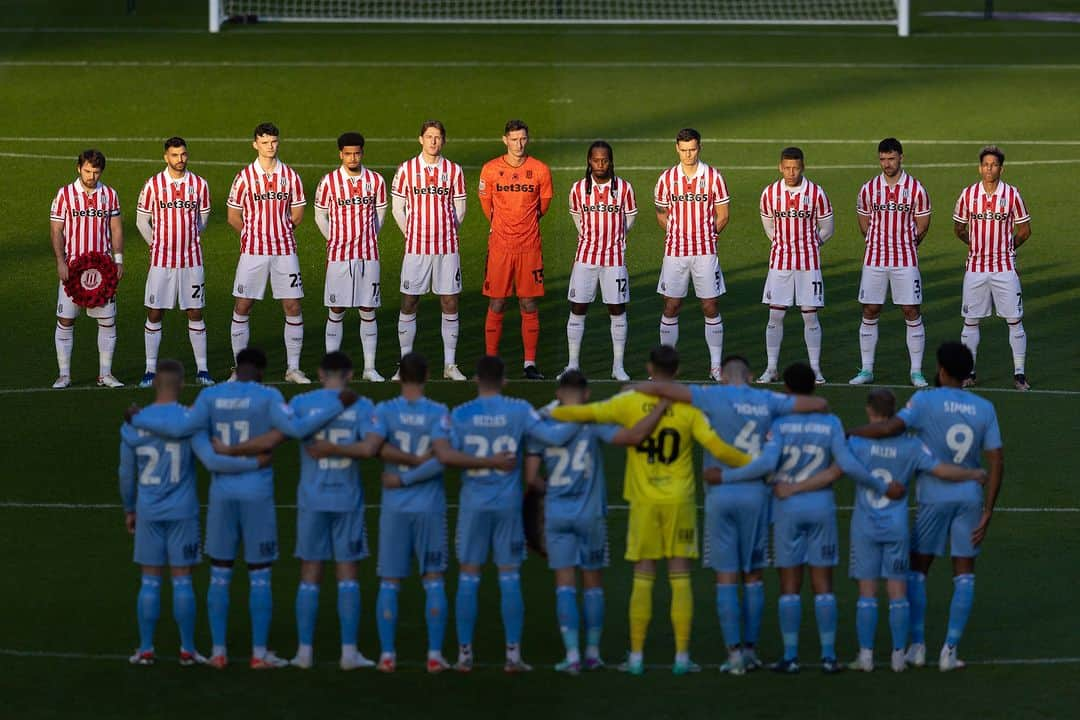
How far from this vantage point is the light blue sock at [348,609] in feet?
37.4

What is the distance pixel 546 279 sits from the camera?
23.0 metres

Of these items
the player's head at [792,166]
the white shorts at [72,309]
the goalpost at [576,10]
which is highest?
the goalpost at [576,10]

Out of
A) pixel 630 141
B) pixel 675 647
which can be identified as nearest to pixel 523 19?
pixel 630 141

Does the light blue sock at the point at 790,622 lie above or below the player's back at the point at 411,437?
below

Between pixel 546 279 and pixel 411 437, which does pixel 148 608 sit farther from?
pixel 546 279

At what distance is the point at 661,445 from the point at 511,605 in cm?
123

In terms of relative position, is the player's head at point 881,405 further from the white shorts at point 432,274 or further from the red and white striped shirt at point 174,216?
the red and white striped shirt at point 174,216

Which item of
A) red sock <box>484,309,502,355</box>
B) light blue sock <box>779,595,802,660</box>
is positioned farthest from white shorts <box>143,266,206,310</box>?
light blue sock <box>779,595,802,660</box>

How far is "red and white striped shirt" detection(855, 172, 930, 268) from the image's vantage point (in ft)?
60.1

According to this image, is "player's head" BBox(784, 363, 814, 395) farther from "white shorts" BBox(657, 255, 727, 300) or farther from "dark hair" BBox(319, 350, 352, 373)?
"white shorts" BBox(657, 255, 727, 300)

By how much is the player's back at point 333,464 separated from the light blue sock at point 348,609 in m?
0.43

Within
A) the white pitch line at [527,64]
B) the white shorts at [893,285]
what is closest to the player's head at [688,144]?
the white shorts at [893,285]

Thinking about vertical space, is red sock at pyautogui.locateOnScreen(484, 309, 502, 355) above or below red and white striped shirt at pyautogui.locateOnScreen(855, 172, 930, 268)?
below

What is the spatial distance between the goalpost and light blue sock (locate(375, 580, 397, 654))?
26.1 meters
